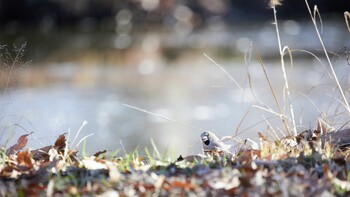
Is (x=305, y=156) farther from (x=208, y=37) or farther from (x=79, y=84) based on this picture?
(x=208, y=37)

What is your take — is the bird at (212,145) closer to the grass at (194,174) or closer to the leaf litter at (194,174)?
the grass at (194,174)

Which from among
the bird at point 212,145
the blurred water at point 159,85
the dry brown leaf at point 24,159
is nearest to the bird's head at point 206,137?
the bird at point 212,145

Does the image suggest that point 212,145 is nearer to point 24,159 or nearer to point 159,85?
point 24,159

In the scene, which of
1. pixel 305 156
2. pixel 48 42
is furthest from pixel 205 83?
pixel 305 156

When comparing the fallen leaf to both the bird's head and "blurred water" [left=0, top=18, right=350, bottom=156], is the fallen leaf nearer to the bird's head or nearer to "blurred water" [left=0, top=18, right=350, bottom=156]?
the bird's head

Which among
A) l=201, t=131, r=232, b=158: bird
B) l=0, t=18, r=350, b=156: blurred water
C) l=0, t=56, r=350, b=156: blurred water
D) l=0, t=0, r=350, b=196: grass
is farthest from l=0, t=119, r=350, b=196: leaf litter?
l=0, t=56, r=350, b=156: blurred water

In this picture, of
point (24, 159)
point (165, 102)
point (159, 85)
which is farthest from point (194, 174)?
point (159, 85)

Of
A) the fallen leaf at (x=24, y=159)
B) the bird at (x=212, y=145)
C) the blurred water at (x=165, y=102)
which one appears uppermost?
the fallen leaf at (x=24, y=159)
